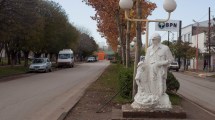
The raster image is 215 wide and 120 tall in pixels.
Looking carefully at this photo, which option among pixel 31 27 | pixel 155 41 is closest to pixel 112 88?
pixel 155 41

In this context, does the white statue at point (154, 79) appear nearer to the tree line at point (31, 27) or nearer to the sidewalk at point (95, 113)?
the sidewalk at point (95, 113)

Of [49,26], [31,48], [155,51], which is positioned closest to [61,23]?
[49,26]

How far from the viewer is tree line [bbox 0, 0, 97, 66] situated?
31.8 metres

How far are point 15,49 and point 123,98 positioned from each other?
113ft

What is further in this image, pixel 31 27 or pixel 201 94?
pixel 31 27

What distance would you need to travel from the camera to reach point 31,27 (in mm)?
34531

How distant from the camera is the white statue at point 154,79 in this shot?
10828mm

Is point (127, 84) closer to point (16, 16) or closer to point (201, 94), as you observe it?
point (201, 94)

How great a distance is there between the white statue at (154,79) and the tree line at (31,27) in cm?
2141

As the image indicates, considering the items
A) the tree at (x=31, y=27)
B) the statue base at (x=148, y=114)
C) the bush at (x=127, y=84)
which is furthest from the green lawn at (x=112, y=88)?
the tree at (x=31, y=27)

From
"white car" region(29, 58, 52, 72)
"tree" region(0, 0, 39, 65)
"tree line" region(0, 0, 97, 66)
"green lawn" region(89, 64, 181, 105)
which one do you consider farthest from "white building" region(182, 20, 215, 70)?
"green lawn" region(89, 64, 181, 105)

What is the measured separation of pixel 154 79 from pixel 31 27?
24.9 metres

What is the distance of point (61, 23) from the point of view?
181 ft

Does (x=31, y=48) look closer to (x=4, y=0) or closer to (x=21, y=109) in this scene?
(x=4, y=0)
